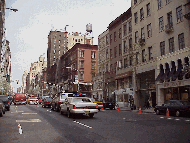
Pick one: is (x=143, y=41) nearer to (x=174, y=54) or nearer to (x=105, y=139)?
(x=174, y=54)

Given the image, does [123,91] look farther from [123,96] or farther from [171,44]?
[171,44]

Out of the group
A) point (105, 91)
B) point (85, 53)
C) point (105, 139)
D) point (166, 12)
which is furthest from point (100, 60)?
point (105, 139)

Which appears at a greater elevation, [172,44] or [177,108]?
[172,44]

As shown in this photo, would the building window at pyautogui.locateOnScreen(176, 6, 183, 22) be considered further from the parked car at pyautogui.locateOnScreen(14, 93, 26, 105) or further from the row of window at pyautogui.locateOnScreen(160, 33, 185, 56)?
the parked car at pyautogui.locateOnScreen(14, 93, 26, 105)

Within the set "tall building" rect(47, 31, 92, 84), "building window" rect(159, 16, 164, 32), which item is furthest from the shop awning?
"tall building" rect(47, 31, 92, 84)

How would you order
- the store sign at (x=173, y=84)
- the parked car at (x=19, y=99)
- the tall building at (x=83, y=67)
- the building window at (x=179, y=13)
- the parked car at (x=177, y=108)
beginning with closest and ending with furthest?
the parked car at (x=177, y=108) → the store sign at (x=173, y=84) → the building window at (x=179, y=13) → the parked car at (x=19, y=99) → the tall building at (x=83, y=67)

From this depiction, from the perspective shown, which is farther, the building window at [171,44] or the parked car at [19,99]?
the parked car at [19,99]

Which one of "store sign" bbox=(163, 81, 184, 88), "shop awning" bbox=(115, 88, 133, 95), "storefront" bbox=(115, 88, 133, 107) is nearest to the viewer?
"store sign" bbox=(163, 81, 184, 88)

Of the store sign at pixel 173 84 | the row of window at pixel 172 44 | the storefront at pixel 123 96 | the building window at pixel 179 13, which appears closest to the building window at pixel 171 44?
the row of window at pixel 172 44

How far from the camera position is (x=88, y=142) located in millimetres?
8328

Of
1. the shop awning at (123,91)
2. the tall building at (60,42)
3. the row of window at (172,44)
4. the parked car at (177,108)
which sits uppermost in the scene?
the tall building at (60,42)

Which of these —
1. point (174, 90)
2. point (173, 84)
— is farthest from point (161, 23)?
point (174, 90)

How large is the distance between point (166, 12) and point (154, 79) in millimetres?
10083

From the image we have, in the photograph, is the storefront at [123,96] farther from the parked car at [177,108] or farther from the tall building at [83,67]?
the tall building at [83,67]
